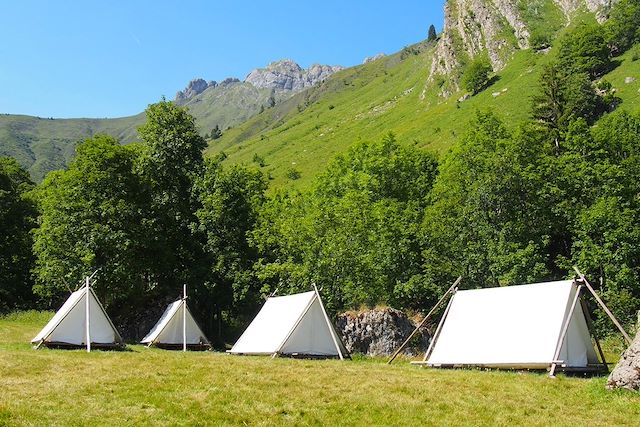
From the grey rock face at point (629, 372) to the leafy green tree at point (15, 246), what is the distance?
148 feet

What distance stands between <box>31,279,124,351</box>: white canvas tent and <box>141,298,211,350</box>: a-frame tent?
5.17m

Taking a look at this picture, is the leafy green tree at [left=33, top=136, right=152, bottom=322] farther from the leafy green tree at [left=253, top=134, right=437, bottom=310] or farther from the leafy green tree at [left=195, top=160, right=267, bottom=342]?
the leafy green tree at [left=253, top=134, right=437, bottom=310]

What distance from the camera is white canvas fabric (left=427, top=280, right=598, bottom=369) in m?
16.2

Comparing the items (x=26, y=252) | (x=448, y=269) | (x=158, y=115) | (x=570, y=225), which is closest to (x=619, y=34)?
(x=570, y=225)

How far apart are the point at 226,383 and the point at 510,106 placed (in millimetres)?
74938

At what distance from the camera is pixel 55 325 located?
22.7 metres

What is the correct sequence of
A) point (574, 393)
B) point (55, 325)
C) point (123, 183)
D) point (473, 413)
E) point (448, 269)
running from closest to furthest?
1. point (473, 413)
2. point (574, 393)
3. point (55, 325)
4. point (448, 269)
5. point (123, 183)

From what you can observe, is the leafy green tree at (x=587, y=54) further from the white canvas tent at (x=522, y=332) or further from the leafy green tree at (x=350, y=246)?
the white canvas tent at (x=522, y=332)

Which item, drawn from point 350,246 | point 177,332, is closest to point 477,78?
point 350,246

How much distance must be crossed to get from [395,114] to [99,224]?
99693 mm

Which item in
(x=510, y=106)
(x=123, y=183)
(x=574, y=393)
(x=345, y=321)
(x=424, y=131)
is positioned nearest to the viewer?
(x=574, y=393)

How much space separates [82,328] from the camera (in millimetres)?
23359

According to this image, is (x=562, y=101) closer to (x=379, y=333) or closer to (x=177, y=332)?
(x=379, y=333)

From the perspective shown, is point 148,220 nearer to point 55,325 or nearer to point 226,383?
point 55,325
